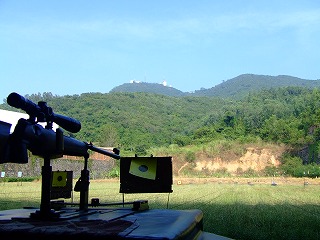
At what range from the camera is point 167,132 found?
69.8m

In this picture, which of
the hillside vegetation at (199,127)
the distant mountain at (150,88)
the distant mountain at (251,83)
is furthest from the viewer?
the distant mountain at (150,88)

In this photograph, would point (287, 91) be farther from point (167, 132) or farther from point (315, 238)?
point (315, 238)

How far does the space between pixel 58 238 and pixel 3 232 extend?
244 millimetres

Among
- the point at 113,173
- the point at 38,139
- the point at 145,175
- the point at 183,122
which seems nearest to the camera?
the point at 38,139

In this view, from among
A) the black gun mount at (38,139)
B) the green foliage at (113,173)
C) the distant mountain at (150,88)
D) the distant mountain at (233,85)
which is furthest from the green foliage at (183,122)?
the distant mountain at (150,88)

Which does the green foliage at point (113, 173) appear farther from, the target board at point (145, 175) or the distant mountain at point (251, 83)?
the distant mountain at point (251, 83)

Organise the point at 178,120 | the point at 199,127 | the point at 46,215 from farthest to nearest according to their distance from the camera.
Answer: the point at 178,120 < the point at 199,127 < the point at 46,215

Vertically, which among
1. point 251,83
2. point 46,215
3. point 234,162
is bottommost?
point 46,215

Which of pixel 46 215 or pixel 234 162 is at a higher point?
pixel 234 162

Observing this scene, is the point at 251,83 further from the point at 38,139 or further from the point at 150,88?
the point at 38,139

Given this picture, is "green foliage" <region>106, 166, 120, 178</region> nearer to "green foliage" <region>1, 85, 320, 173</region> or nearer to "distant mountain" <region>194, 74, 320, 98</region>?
"green foliage" <region>1, 85, 320, 173</region>

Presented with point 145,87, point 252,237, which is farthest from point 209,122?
point 145,87

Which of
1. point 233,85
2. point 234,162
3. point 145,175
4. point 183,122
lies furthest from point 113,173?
point 233,85

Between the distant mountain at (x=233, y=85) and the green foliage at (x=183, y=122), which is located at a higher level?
the distant mountain at (x=233, y=85)
